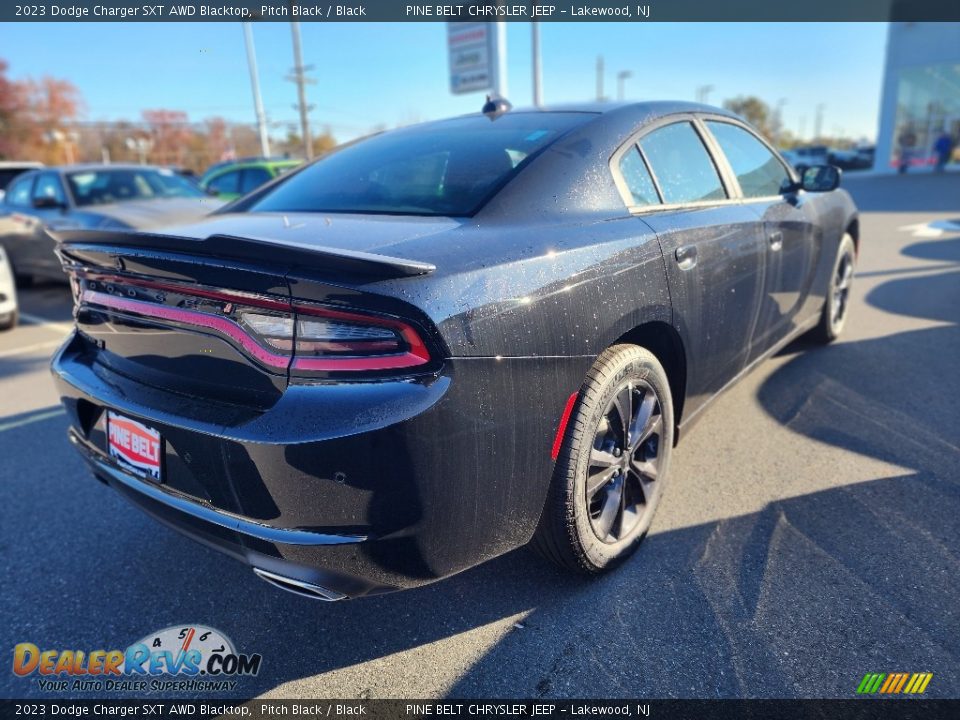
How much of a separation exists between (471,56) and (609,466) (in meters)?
16.3

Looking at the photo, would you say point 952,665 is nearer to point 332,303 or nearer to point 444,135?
point 332,303

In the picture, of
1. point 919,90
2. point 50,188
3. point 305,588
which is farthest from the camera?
point 919,90

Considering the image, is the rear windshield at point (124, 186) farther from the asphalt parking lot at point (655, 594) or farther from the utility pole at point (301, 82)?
the utility pole at point (301, 82)

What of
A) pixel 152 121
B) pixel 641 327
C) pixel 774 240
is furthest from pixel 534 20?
pixel 152 121

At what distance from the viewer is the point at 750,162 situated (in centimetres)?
337

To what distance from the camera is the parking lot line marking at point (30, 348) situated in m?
5.51

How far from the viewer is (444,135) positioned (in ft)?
9.04

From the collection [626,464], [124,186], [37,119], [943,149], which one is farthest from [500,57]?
[37,119]

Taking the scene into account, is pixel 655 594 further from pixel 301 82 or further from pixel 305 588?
pixel 301 82

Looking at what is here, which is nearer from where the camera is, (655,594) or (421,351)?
(421,351)

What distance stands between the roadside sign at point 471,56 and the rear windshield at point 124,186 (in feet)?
31.6

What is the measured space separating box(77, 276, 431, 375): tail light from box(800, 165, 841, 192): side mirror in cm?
307

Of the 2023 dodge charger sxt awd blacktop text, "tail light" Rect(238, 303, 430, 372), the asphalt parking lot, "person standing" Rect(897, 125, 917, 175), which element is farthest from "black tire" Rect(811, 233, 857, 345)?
"person standing" Rect(897, 125, 917, 175)

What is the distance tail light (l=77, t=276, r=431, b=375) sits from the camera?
154 centimetres
